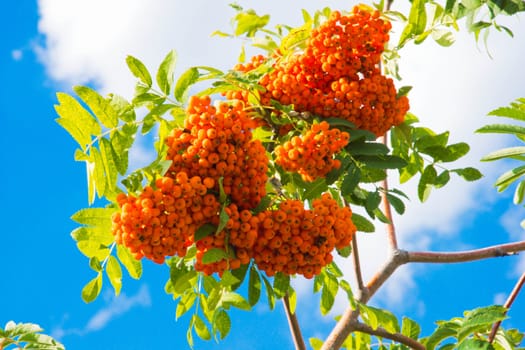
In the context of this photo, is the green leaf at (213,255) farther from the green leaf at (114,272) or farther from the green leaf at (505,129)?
the green leaf at (505,129)

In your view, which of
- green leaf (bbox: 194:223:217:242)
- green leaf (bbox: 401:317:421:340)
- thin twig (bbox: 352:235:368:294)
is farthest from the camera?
green leaf (bbox: 401:317:421:340)

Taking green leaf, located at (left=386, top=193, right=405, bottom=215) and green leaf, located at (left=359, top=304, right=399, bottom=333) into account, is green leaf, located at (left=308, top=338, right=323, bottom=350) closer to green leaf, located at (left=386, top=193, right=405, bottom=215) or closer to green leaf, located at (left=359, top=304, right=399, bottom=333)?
green leaf, located at (left=359, top=304, right=399, bottom=333)

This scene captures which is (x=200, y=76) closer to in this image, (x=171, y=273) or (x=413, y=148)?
(x=171, y=273)

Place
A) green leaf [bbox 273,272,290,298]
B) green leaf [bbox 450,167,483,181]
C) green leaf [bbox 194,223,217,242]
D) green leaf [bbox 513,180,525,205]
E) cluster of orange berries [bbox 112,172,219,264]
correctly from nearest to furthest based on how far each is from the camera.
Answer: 1. cluster of orange berries [bbox 112,172,219,264]
2. green leaf [bbox 194,223,217,242]
3. green leaf [bbox 273,272,290,298]
4. green leaf [bbox 450,167,483,181]
5. green leaf [bbox 513,180,525,205]

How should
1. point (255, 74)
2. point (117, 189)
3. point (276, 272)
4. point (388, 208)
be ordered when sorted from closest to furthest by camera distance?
point (117, 189) < point (276, 272) < point (255, 74) < point (388, 208)

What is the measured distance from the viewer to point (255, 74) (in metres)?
3.21

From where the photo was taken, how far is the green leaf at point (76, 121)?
276 centimetres

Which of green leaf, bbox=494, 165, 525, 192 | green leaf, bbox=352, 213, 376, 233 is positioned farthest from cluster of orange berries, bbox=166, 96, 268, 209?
green leaf, bbox=494, 165, 525, 192

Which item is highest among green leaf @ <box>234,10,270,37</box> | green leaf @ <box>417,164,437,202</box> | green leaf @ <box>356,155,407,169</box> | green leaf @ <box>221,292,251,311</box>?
green leaf @ <box>234,10,270,37</box>

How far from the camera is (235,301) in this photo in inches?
126

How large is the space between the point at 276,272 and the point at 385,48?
134cm

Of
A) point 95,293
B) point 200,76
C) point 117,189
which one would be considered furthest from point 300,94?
point 95,293

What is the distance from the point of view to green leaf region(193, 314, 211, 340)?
350 cm

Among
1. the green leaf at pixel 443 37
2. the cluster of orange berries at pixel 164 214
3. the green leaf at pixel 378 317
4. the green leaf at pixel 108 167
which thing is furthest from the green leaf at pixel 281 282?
the green leaf at pixel 443 37
